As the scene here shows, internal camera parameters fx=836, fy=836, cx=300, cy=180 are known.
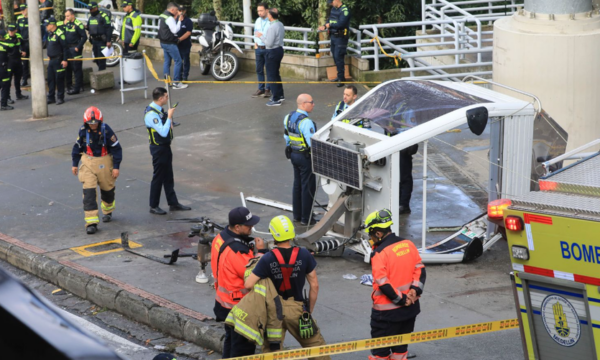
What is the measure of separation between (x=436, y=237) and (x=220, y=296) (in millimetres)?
4484

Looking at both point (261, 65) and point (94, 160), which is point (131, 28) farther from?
point (94, 160)

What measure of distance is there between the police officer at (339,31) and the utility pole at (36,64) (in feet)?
19.4

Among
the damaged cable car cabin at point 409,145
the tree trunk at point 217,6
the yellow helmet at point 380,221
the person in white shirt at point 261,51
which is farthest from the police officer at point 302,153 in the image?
the tree trunk at point 217,6

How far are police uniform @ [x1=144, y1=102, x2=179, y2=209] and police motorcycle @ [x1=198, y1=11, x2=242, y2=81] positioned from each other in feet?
25.2

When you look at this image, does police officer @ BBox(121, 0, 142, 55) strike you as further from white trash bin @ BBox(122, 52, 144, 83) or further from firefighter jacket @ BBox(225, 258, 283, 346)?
firefighter jacket @ BBox(225, 258, 283, 346)

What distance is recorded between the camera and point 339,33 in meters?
17.7

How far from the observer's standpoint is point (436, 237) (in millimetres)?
10680

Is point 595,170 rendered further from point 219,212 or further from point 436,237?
point 219,212

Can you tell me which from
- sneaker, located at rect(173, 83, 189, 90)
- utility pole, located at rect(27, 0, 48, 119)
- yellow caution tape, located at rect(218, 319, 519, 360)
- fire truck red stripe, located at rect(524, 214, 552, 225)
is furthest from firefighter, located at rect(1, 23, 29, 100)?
fire truck red stripe, located at rect(524, 214, 552, 225)

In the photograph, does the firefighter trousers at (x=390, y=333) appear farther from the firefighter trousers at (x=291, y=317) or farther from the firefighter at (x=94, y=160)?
the firefighter at (x=94, y=160)

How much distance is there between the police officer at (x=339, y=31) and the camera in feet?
57.6

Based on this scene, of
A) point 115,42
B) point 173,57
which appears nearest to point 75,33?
point 173,57

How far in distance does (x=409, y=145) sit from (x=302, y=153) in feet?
6.16

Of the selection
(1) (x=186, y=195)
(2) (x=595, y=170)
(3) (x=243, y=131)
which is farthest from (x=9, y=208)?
(2) (x=595, y=170)
